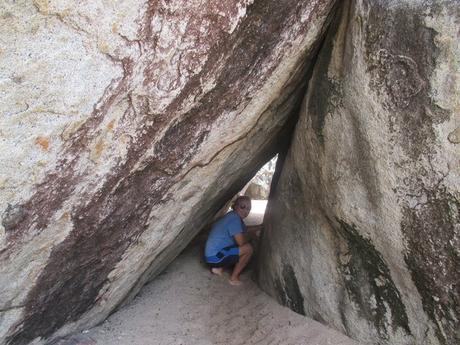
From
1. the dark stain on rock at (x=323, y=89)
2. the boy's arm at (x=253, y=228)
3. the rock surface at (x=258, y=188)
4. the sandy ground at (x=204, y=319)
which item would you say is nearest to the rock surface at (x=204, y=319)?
the sandy ground at (x=204, y=319)

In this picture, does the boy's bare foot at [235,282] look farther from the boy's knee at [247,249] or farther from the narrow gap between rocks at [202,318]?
the boy's knee at [247,249]

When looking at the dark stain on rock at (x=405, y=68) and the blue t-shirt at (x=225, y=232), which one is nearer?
the dark stain on rock at (x=405, y=68)

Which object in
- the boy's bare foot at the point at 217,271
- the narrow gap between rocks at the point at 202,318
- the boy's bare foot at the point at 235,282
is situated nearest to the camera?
the narrow gap between rocks at the point at 202,318

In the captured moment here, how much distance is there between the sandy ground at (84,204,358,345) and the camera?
259cm

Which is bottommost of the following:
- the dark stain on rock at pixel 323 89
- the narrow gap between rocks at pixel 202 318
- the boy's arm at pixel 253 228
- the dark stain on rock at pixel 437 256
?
the narrow gap between rocks at pixel 202 318

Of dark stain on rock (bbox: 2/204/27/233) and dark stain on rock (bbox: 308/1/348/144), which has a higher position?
dark stain on rock (bbox: 308/1/348/144)

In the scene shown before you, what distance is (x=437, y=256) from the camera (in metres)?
1.88

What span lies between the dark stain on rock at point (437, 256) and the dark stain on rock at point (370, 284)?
6.3 inches

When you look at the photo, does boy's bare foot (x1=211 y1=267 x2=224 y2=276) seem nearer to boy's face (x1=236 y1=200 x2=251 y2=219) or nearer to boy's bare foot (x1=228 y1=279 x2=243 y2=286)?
boy's bare foot (x1=228 y1=279 x2=243 y2=286)

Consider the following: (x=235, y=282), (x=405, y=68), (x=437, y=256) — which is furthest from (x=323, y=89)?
→ (x=235, y=282)

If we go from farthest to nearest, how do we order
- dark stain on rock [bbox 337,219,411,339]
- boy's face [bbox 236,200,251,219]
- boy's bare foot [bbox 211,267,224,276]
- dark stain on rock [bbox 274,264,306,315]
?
boy's face [bbox 236,200,251,219] < boy's bare foot [bbox 211,267,224,276] < dark stain on rock [bbox 274,264,306,315] < dark stain on rock [bbox 337,219,411,339]

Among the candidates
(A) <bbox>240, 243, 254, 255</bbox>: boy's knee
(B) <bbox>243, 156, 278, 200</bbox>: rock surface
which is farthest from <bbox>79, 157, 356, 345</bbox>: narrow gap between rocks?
(B) <bbox>243, 156, 278, 200</bbox>: rock surface

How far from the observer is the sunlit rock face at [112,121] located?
1.63 m

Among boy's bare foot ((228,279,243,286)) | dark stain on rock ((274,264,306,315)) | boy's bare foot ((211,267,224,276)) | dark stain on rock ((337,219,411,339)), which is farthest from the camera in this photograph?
boy's bare foot ((211,267,224,276))
